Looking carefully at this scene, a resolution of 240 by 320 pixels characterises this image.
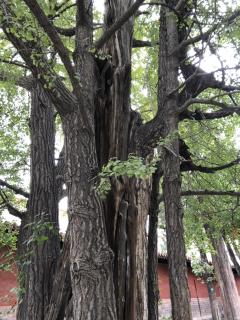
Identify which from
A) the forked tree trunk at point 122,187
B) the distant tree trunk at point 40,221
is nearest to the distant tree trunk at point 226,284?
the forked tree trunk at point 122,187

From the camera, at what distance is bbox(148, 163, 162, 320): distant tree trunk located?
4.41 m

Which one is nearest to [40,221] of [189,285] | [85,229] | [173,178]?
[85,229]

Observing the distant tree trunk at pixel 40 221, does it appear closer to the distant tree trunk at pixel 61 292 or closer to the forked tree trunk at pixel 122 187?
the distant tree trunk at pixel 61 292

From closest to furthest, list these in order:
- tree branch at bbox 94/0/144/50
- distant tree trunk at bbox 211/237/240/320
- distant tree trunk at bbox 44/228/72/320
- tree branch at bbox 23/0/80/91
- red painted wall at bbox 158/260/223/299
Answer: tree branch at bbox 23/0/80/91, tree branch at bbox 94/0/144/50, distant tree trunk at bbox 44/228/72/320, distant tree trunk at bbox 211/237/240/320, red painted wall at bbox 158/260/223/299

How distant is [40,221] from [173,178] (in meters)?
1.65

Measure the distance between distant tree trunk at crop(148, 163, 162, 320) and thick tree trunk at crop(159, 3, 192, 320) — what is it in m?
0.43

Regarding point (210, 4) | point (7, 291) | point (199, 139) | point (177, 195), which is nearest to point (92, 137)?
point (177, 195)

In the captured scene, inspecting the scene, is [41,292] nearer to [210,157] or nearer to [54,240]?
[54,240]

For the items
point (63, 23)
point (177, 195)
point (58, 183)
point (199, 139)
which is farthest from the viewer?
point (199, 139)

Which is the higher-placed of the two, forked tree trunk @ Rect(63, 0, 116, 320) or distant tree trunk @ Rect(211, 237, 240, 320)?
distant tree trunk @ Rect(211, 237, 240, 320)

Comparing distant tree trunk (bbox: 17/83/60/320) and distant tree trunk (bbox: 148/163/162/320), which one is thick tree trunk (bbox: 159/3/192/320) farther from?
distant tree trunk (bbox: 17/83/60/320)

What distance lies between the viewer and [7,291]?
7496mm

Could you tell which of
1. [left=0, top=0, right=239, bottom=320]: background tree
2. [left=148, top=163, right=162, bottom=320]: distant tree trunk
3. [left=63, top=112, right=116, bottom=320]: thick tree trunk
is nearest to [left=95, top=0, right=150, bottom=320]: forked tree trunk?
[left=0, top=0, right=239, bottom=320]: background tree

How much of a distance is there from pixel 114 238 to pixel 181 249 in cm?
89
